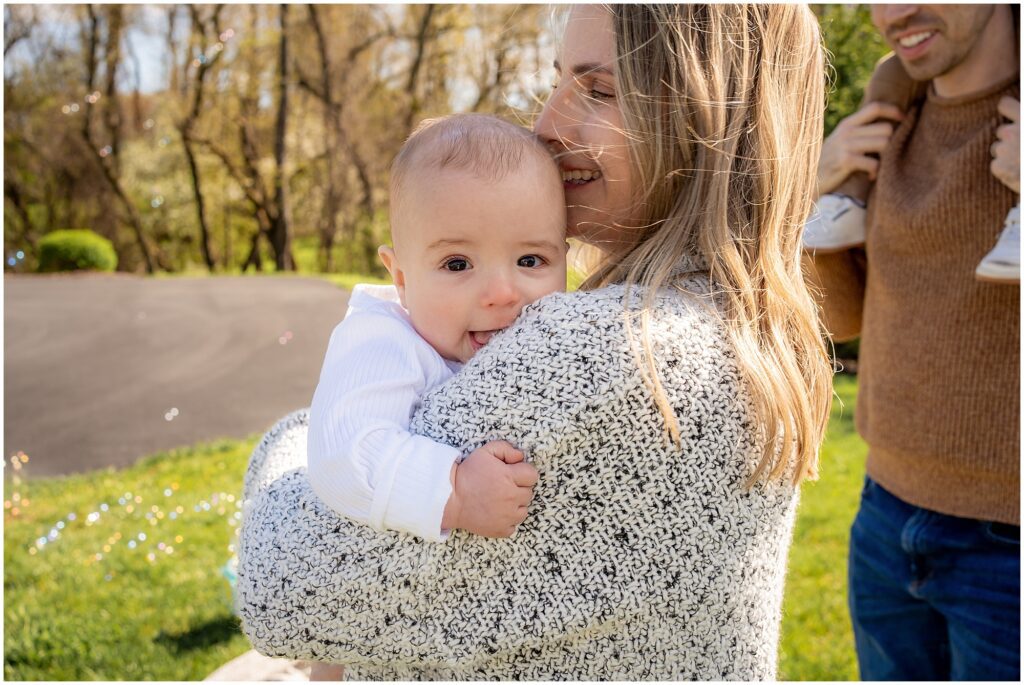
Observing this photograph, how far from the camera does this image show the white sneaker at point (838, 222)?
7.37 feet

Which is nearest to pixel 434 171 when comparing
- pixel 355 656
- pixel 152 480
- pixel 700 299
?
pixel 700 299

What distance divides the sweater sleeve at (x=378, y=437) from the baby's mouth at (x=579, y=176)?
0.40 metres

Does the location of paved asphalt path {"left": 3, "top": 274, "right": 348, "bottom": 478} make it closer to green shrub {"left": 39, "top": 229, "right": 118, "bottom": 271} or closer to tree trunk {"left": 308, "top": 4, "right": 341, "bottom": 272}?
green shrub {"left": 39, "top": 229, "right": 118, "bottom": 271}

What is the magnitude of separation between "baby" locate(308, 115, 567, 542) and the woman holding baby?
45 mm

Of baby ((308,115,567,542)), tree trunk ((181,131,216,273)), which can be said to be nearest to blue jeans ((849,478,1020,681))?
baby ((308,115,567,542))

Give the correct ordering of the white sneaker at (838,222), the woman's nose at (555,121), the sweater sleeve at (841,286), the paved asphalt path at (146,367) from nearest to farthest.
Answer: the woman's nose at (555,121) < the white sneaker at (838,222) < the sweater sleeve at (841,286) < the paved asphalt path at (146,367)

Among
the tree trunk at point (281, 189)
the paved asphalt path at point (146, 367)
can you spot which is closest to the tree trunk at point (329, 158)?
the tree trunk at point (281, 189)

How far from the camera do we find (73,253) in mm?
18734

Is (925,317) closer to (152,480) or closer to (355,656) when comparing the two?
(355,656)

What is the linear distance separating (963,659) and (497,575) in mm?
1338

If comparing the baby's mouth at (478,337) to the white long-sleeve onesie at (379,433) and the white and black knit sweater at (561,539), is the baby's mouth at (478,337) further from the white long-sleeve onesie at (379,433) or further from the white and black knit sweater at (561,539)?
the white and black knit sweater at (561,539)

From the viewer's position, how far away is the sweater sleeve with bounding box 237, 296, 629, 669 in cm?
111

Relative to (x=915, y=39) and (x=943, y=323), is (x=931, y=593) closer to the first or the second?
(x=943, y=323)

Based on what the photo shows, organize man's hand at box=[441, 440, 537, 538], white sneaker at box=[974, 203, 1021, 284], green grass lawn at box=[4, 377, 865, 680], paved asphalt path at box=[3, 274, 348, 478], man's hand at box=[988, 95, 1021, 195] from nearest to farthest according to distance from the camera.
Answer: man's hand at box=[441, 440, 537, 538], white sneaker at box=[974, 203, 1021, 284], man's hand at box=[988, 95, 1021, 195], green grass lawn at box=[4, 377, 865, 680], paved asphalt path at box=[3, 274, 348, 478]
